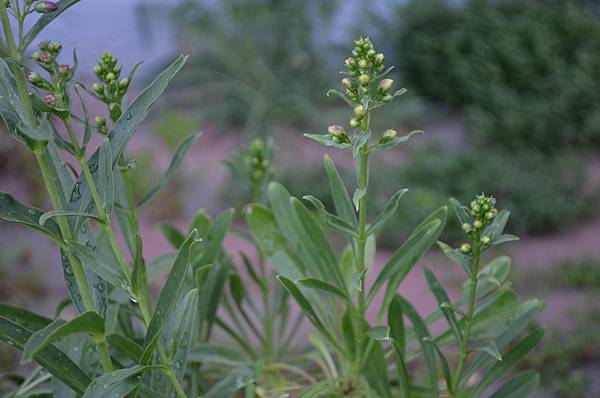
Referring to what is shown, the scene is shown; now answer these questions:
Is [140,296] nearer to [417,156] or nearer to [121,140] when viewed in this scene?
[121,140]

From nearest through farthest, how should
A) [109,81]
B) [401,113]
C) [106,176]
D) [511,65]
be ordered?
[106,176] < [109,81] < [401,113] < [511,65]

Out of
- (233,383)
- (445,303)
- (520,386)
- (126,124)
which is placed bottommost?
(233,383)

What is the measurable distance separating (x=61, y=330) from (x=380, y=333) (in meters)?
0.42

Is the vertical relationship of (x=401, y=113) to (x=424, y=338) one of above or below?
above

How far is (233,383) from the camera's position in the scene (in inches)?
47.0

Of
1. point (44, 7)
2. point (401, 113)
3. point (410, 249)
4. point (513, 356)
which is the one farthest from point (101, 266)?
point (401, 113)

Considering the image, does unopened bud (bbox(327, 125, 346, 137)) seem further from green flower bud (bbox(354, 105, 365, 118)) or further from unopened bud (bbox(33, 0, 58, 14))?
unopened bud (bbox(33, 0, 58, 14))

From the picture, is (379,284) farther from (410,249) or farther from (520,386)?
(520,386)

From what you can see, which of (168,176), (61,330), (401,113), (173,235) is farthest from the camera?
(401,113)

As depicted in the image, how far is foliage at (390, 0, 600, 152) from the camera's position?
3422 millimetres

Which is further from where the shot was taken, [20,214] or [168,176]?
[168,176]

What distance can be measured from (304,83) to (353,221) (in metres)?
2.59

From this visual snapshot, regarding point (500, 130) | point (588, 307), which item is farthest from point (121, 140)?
point (500, 130)

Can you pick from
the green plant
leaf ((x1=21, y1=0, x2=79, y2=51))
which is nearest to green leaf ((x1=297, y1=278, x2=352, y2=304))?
the green plant
